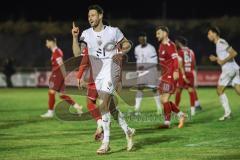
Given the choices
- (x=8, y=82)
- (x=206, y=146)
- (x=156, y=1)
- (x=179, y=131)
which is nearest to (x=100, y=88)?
(x=206, y=146)

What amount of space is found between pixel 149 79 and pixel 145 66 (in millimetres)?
533

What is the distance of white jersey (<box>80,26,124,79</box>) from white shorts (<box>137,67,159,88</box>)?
896 centimetres

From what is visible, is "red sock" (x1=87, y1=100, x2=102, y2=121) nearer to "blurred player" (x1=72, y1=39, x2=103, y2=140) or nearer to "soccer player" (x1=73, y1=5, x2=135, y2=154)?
"blurred player" (x1=72, y1=39, x2=103, y2=140)

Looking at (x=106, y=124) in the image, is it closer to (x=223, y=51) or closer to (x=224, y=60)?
(x=224, y=60)

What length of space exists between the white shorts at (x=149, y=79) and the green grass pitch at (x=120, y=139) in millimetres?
2207

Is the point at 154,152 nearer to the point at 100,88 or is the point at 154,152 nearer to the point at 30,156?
the point at 100,88

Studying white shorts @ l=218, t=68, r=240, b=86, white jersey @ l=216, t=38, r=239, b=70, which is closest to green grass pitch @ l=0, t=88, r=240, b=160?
A: white shorts @ l=218, t=68, r=240, b=86

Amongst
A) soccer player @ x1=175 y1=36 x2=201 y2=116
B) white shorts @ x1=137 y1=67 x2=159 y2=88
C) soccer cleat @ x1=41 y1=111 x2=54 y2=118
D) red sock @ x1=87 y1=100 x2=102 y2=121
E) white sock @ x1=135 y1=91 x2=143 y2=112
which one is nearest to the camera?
red sock @ x1=87 y1=100 x2=102 y2=121

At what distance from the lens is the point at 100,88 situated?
10.8 metres

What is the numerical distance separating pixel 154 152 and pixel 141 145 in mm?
1067

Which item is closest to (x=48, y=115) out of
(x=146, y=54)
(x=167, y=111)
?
(x=146, y=54)

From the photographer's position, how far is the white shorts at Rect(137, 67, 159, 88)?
19.8 meters

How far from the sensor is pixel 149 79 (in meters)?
20.2

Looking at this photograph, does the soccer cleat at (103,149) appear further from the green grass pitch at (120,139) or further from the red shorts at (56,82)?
the red shorts at (56,82)
